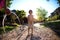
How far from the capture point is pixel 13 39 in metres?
3.34

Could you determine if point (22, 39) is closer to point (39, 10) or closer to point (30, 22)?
point (30, 22)

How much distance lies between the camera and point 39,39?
321 cm

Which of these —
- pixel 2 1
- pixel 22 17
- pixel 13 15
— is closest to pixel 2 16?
pixel 13 15

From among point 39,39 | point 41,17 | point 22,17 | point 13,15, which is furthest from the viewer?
point 41,17

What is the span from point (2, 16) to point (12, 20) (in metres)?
1.01

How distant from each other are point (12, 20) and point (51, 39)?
5.95 m

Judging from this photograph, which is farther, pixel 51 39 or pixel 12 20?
pixel 12 20

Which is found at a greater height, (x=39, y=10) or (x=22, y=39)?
(x=39, y=10)

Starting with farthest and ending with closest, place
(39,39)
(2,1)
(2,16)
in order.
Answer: (2,16) < (39,39) < (2,1)

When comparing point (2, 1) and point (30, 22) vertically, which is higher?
point (2, 1)

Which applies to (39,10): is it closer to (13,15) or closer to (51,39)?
(13,15)

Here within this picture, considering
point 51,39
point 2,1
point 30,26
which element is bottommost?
point 51,39

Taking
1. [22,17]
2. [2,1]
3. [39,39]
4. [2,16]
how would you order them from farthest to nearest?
[22,17] < [2,16] < [39,39] < [2,1]

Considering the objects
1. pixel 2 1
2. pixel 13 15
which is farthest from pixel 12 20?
pixel 2 1
